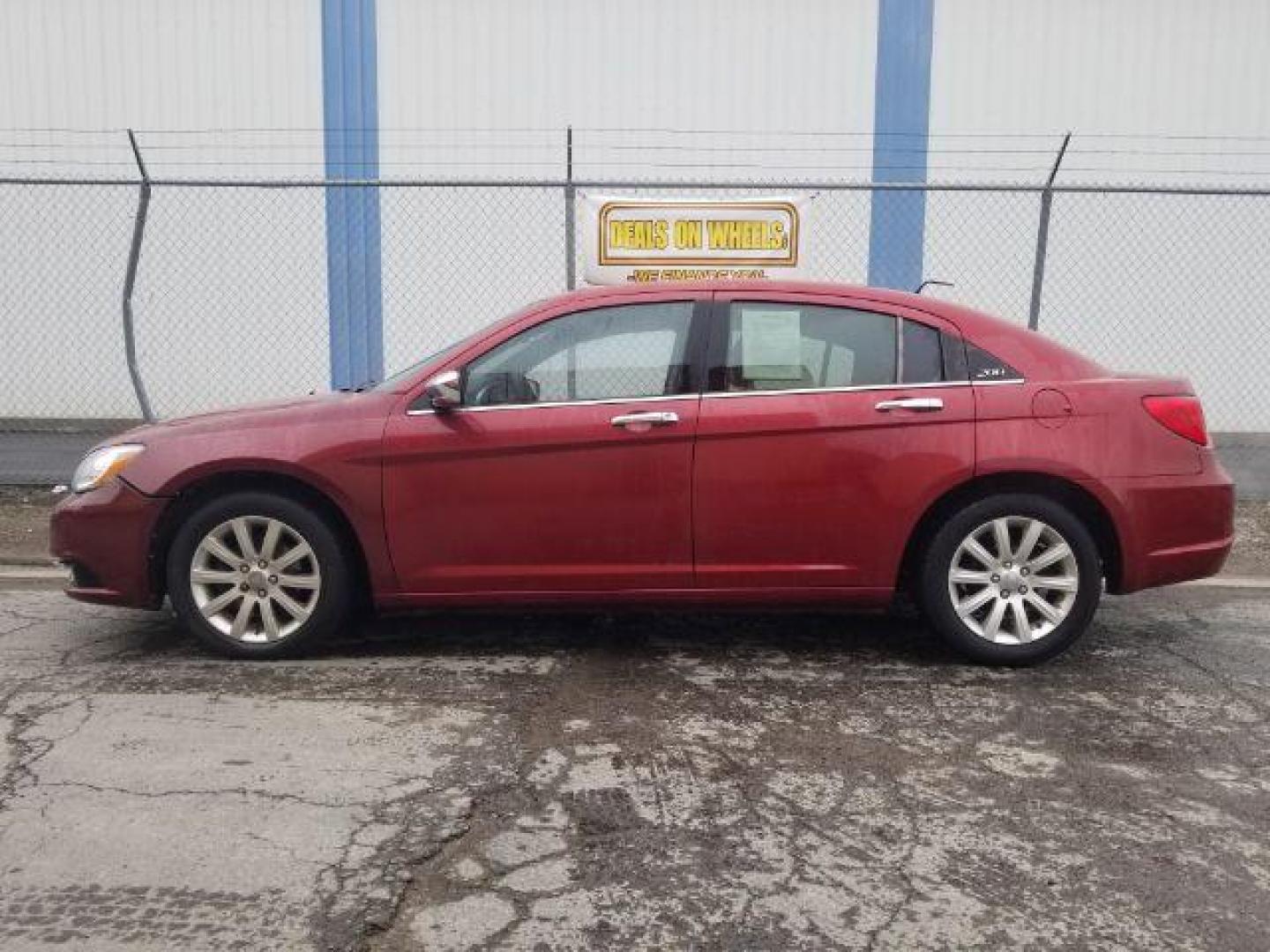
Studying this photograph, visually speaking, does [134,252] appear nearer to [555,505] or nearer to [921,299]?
[555,505]

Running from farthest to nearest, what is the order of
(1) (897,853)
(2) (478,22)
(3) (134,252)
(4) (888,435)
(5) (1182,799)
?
(2) (478,22), (3) (134,252), (4) (888,435), (5) (1182,799), (1) (897,853)

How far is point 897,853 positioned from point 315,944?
4.87 ft

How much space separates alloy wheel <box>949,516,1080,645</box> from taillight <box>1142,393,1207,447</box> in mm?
638

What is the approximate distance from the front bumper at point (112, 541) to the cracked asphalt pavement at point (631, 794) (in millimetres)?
326

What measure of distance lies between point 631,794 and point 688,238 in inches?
191

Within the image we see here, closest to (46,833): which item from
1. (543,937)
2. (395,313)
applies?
(543,937)

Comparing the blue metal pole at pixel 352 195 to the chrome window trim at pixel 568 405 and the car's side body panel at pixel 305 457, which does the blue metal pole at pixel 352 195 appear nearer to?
the car's side body panel at pixel 305 457

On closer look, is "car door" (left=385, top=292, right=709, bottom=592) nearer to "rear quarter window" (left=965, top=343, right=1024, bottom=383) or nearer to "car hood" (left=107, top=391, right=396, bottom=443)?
"car hood" (left=107, top=391, right=396, bottom=443)

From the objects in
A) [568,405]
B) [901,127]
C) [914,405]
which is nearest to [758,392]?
[914,405]

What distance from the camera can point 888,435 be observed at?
14.9 ft

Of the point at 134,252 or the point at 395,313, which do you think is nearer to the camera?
the point at 134,252

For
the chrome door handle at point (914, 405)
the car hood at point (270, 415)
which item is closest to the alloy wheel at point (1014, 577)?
the chrome door handle at point (914, 405)

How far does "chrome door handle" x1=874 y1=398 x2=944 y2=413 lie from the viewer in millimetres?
4555

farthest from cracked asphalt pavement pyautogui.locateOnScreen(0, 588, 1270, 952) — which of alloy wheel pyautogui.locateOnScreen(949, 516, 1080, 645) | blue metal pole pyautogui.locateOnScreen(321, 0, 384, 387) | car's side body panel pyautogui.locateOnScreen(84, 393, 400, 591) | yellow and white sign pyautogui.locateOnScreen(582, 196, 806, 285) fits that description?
blue metal pole pyautogui.locateOnScreen(321, 0, 384, 387)
